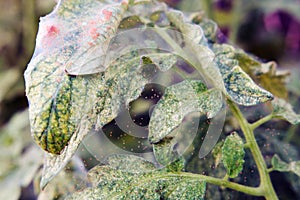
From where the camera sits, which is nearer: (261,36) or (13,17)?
(261,36)

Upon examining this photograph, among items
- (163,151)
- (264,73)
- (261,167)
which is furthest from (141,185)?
(264,73)

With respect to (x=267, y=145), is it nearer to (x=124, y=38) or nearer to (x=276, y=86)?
(x=276, y=86)

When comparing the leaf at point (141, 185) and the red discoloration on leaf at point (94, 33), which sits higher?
the red discoloration on leaf at point (94, 33)

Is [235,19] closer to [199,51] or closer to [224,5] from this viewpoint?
[224,5]

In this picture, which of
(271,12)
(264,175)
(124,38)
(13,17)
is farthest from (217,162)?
(13,17)

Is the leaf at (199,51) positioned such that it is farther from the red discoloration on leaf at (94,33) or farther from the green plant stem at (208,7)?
the green plant stem at (208,7)

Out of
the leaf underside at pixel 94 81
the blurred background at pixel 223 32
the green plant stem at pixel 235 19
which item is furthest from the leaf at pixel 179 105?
the green plant stem at pixel 235 19
